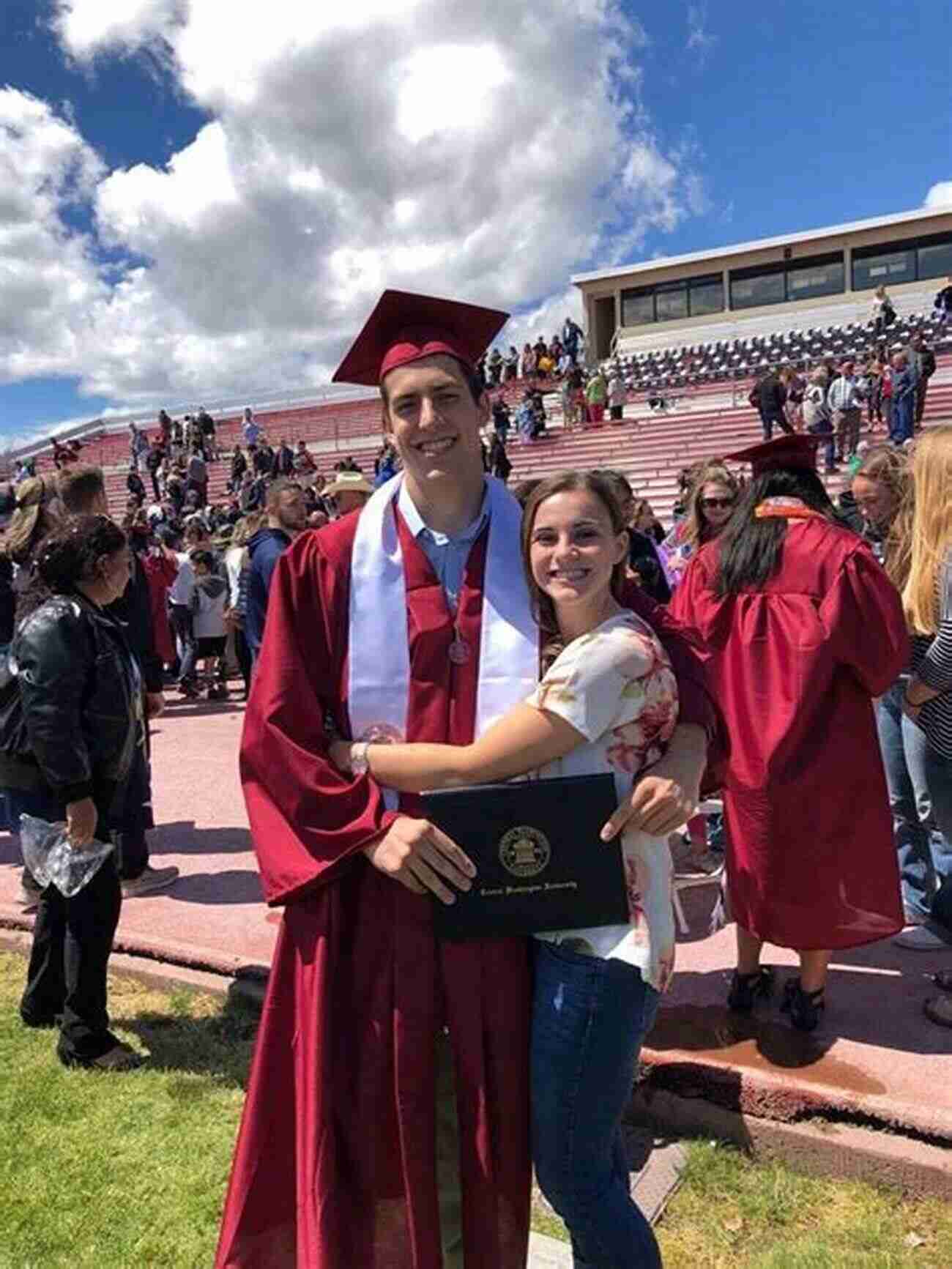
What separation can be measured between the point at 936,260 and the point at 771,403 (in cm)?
2334

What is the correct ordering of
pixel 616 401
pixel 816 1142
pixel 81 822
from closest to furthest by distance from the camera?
pixel 816 1142 → pixel 81 822 → pixel 616 401

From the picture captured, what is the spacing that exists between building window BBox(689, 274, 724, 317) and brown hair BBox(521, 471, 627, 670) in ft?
133

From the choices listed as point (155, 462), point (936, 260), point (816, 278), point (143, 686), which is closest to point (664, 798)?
point (143, 686)

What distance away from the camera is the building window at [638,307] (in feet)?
133

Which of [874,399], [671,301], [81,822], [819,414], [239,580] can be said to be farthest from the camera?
[671,301]

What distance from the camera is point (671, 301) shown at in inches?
1580

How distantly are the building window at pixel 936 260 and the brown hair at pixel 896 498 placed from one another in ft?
119

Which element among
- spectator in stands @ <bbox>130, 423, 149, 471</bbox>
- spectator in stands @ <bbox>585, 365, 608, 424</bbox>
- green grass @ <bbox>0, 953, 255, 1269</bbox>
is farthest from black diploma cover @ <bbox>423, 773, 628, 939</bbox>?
spectator in stands @ <bbox>130, 423, 149, 471</bbox>

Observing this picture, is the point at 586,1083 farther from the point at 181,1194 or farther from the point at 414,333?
the point at 181,1194

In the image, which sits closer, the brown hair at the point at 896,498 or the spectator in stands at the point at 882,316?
the brown hair at the point at 896,498

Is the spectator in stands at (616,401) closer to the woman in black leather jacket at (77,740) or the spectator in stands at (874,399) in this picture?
the spectator in stands at (874,399)

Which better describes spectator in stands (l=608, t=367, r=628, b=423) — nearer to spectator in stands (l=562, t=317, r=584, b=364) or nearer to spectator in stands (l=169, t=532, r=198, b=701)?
spectator in stands (l=562, t=317, r=584, b=364)

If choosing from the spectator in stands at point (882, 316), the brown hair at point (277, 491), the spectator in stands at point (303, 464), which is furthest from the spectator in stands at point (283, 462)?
the brown hair at point (277, 491)

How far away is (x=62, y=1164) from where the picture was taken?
2949mm
